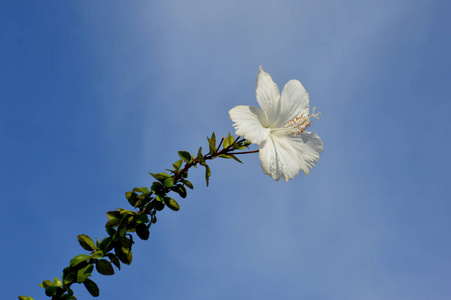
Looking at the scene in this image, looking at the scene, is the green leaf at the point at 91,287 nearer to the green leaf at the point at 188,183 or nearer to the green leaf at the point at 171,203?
the green leaf at the point at 171,203

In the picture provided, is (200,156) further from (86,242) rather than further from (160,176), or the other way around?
(86,242)

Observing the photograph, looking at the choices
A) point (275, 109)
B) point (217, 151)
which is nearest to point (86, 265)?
point (217, 151)

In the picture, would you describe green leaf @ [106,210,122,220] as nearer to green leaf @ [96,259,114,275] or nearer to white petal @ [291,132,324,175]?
green leaf @ [96,259,114,275]

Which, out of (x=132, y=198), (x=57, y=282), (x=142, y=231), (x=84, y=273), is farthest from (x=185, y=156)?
(x=57, y=282)

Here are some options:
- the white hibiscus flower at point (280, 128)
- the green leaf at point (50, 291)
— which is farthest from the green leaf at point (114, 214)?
the white hibiscus flower at point (280, 128)

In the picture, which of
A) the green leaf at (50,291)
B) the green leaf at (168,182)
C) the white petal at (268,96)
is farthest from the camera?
the white petal at (268,96)

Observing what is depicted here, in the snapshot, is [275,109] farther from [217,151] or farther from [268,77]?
[217,151]

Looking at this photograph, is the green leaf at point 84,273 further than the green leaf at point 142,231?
No
